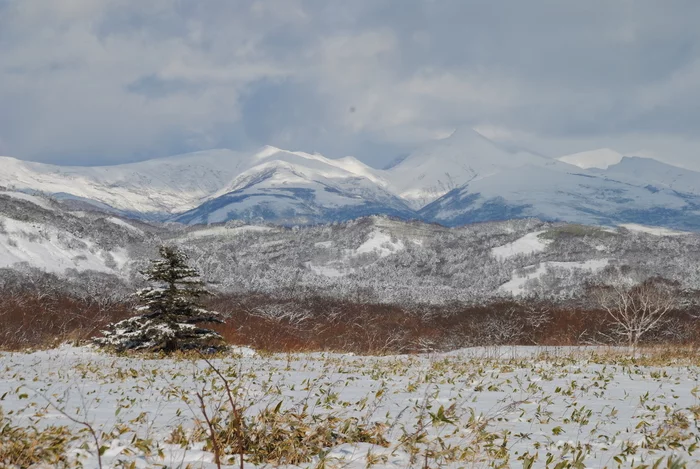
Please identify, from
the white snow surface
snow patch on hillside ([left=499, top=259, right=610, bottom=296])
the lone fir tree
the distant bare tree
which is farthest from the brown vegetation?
the white snow surface

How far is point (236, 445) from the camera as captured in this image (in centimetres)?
550

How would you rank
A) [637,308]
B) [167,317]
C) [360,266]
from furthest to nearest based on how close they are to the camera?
[360,266], [637,308], [167,317]

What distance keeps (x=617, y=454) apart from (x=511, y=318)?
69075 mm

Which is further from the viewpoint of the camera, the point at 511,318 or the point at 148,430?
the point at 511,318

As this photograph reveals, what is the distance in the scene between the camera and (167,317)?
23891 mm

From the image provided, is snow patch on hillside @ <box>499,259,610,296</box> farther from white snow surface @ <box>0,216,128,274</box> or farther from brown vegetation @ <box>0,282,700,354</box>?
white snow surface @ <box>0,216,128,274</box>

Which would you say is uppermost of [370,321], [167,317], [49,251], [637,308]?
[49,251]

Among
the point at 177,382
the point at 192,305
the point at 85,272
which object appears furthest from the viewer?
the point at 85,272

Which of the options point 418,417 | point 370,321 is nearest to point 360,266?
point 370,321

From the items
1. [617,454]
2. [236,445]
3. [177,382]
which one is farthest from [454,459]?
[177,382]

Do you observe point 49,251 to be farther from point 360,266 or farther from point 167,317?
point 167,317

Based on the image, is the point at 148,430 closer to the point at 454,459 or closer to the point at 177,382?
the point at 454,459

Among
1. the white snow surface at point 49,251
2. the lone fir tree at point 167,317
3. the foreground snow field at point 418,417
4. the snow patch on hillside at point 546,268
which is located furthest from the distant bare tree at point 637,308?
the white snow surface at point 49,251

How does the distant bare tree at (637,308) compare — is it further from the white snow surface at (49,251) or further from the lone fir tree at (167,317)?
the white snow surface at (49,251)
